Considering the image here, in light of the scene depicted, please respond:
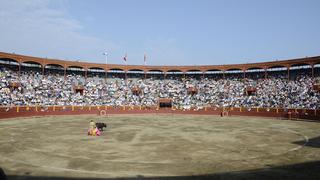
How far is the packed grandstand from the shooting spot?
50.2 m

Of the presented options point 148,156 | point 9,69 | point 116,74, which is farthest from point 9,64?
point 148,156

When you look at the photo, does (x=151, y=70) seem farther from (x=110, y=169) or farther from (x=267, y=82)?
(x=110, y=169)

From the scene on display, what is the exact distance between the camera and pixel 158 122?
38.4 m

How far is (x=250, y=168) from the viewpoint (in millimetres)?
13805

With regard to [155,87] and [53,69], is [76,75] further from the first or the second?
[155,87]

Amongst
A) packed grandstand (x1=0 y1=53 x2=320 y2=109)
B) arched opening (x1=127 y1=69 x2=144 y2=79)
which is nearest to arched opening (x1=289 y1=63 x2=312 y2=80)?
packed grandstand (x1=0 y1=53 x2=320 y2=109)

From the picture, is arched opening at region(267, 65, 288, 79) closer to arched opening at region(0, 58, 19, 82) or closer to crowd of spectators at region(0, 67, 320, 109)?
crowd of spectators at region(0, 67, 320, 109)

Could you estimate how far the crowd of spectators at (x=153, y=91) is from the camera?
49.6m

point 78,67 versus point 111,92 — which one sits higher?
point 78,67

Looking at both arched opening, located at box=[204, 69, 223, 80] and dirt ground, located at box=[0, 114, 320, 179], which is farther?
arched opening, located at box=[204, 69, 223, 80]

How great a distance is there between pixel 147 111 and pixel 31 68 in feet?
69.4

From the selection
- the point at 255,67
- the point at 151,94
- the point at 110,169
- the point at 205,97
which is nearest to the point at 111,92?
the point at 151,94

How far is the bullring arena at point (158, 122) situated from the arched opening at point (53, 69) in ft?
0.60

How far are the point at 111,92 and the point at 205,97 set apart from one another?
17.5 m
